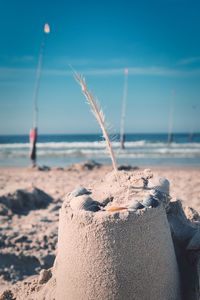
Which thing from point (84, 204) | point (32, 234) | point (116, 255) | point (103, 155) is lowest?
point (32, 234)

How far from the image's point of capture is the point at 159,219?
98.9 inches

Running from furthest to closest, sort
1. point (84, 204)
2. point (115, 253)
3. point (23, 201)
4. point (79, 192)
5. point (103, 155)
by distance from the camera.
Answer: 1. point (103, 155)
2. point (23, 201)
3. point (79, 192)
4. point (84, 204)
5. point (115, 253)

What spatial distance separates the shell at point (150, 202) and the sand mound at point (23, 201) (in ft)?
19.2

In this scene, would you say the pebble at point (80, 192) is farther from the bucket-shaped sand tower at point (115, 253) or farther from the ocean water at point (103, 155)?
the ocean water at point (103, 155)

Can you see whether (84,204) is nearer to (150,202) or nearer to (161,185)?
(150,202)

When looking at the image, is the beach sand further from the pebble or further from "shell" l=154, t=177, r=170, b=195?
"shell" l=154, t=177, r=170, b=195

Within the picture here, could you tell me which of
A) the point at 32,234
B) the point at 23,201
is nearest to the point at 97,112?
the point at 32,234

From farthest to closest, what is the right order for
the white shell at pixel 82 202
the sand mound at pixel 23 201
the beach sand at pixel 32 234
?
the sand mound at pixel 23 201 < the beach sand at pixel 32 234 < the white shell at pixel 82 202

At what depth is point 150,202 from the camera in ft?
8.07

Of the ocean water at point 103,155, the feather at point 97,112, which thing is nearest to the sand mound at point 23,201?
the ocean water at point 103,155

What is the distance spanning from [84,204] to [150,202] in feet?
1.32

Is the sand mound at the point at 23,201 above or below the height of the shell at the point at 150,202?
below

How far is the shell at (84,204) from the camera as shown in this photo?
8.23 feet

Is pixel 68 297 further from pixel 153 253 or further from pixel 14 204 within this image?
pixel 14 204
